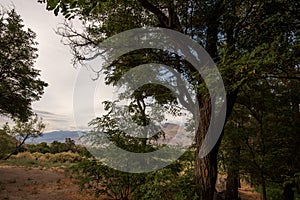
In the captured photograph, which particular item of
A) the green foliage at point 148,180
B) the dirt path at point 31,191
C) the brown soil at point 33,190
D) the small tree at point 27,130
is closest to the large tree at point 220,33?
the green foliage at point 148,180

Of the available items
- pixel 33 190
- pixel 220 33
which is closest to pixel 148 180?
pixel 220 33

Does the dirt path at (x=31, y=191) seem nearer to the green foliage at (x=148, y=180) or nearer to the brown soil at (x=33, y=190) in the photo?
the brown soil at (x=33, y=190)

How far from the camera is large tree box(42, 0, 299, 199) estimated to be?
11.1 ft

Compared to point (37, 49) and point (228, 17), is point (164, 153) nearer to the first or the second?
point (228, 17)

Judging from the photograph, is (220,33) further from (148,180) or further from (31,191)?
(31,191)

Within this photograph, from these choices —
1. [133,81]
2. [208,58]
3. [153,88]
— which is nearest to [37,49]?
[133,81]

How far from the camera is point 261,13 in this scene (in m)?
4.38

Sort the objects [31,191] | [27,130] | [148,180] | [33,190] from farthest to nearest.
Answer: [27,130]
[33,190]
[31,191]
[148,180]

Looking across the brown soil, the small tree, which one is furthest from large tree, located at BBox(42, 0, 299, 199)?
the small tree

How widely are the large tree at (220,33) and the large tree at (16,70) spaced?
6.05 metres

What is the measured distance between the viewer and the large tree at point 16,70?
10453mm

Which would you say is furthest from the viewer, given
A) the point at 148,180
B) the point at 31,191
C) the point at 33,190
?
the point at 33,190

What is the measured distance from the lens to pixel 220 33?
225 inches

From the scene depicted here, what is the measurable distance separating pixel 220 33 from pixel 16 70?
963 cm
